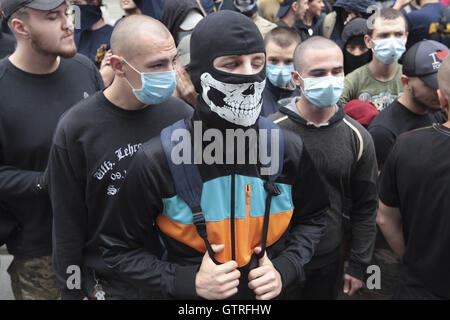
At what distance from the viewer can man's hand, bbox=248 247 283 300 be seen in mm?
1737

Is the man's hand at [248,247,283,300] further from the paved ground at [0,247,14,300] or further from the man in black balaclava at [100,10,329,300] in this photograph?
the paved ground at [0,247,14,300]

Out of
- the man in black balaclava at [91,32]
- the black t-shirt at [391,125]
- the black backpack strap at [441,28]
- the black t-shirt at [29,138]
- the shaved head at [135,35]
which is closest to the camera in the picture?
the shaved head at [135,35]

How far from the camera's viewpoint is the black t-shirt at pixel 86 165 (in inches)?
85.2

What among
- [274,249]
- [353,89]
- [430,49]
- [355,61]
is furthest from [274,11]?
[274,249]

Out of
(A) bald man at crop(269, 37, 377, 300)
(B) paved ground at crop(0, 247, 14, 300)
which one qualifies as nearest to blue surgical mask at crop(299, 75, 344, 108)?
(A) bald man at crop(269, 37, 377, 300)

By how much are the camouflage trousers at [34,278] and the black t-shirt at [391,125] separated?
2399 mm

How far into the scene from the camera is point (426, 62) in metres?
2.88

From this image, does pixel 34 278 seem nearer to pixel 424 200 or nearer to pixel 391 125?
pixel 424 200

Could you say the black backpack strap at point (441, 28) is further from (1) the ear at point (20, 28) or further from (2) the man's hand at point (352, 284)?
(1) the ear at point (20, 28)

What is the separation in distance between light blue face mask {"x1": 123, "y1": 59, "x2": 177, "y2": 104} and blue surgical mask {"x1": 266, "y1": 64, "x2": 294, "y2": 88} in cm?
144

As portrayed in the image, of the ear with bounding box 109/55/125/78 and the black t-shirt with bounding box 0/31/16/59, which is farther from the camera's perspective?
the black t-shirt with bounding box 0/31/16/59

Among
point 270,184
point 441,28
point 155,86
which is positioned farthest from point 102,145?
point 441,28

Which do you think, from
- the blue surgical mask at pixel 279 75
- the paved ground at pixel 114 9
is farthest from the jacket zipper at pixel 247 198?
the paved ground at pixel 114 9

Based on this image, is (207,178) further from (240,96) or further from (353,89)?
(353,89)
